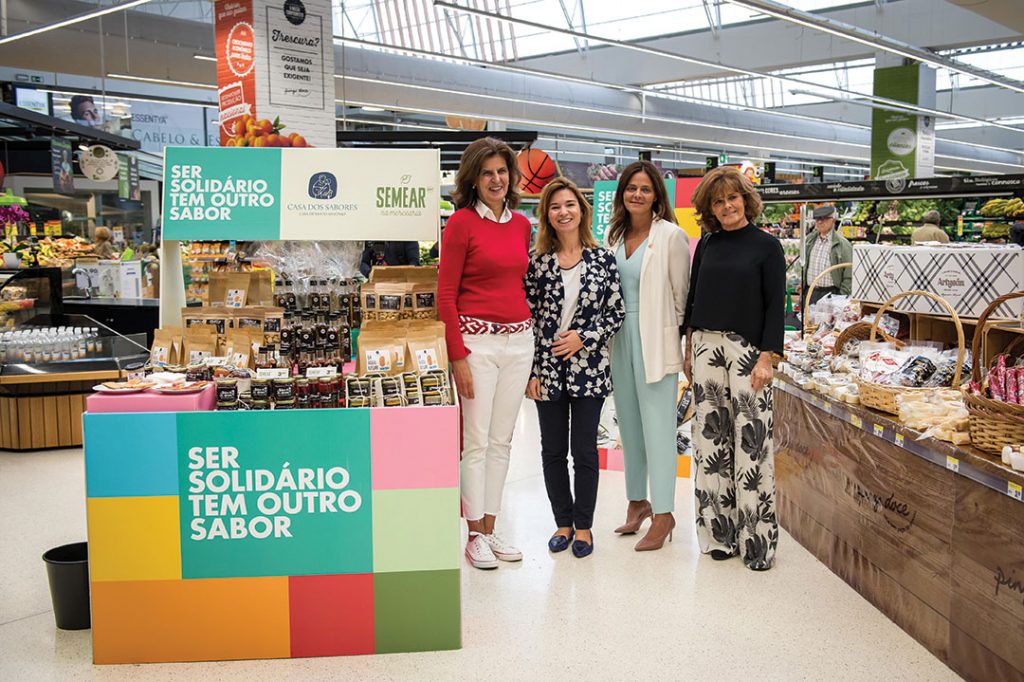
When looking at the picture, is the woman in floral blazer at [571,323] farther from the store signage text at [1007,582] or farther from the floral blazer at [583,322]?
the store signage text at [1007,582]

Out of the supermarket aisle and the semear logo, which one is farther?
the semear logo

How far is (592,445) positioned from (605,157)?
2473 cm

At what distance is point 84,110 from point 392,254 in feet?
40.1

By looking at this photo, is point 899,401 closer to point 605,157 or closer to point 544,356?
point 544,356

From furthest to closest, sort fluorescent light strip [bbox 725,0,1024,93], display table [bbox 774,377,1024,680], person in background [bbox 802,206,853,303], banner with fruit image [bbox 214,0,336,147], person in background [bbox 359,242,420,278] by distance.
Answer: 1. fluorescent light strip [bbox 725,0,1024,93]
2. person in background [bbox 802,206,853,303]
3. person in background [bbox 359,242,420,278]
4. banner with fruit image [bbox 214,0,336,147]
5. display table [bbox 774,377,1024,680]

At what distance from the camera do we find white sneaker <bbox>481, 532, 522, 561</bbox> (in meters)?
3.96

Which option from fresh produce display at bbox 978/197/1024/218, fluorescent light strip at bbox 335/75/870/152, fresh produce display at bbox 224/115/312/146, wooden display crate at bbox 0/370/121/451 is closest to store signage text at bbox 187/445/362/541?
fresh produce display at bbox 224/115/312/146

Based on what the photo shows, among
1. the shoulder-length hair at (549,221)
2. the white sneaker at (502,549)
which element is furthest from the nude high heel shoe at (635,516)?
the shoulder-length hair at (549,221)

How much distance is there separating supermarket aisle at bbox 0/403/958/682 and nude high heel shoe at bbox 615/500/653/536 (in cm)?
8

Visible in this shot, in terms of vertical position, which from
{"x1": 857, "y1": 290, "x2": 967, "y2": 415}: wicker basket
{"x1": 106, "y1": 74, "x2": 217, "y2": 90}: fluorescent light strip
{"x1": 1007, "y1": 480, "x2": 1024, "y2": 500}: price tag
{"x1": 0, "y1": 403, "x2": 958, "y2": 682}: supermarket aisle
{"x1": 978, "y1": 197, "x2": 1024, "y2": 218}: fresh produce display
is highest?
{"x1": 106, "y1": 74, "x2": 217, "y2": 90}: fluorescent light strip

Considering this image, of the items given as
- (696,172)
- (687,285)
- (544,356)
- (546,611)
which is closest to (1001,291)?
(687,285)

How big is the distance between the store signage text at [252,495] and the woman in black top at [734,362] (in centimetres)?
166

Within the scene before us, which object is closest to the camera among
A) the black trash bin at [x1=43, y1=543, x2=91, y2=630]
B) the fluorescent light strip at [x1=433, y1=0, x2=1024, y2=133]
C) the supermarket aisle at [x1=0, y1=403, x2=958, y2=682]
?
the supermarket aisle at [x1=0, y1=403, x2=958, y2=682]

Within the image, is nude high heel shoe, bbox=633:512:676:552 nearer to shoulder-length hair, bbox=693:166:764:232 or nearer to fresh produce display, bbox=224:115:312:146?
shoulder-length hair, bbox=693:166:764:232
